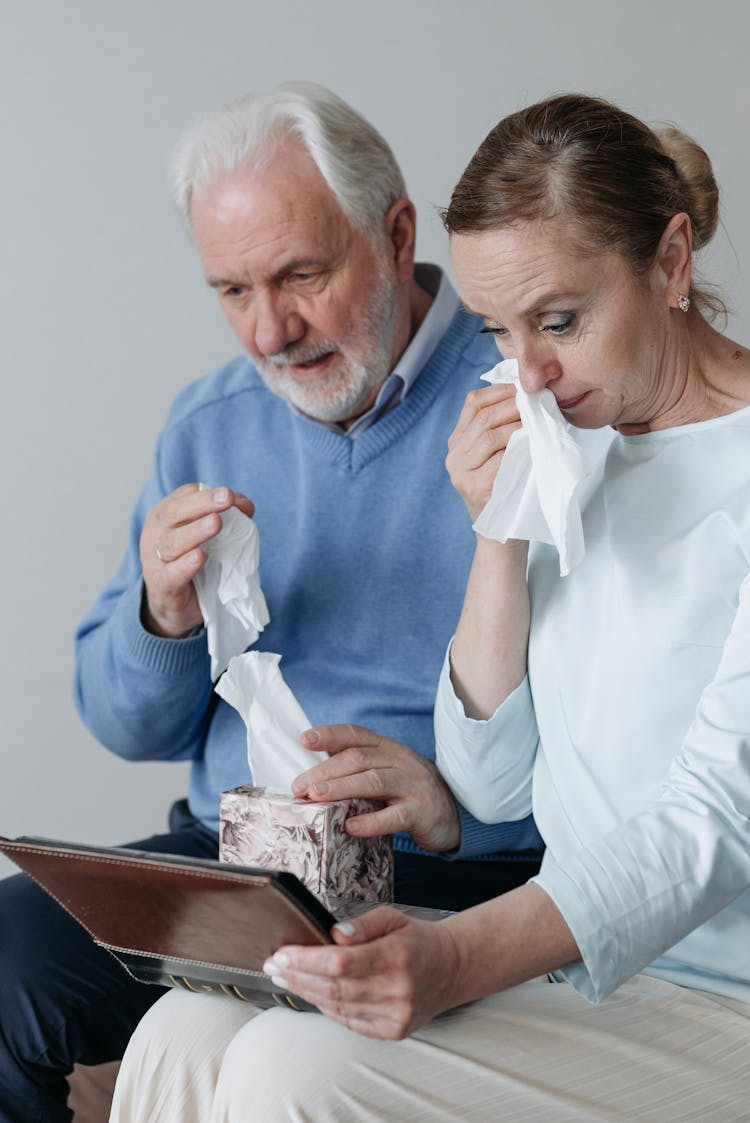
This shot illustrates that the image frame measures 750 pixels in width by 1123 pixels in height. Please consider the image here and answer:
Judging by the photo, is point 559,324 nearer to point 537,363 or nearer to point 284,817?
point 537,363

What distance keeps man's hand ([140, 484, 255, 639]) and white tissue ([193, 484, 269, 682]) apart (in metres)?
0.02

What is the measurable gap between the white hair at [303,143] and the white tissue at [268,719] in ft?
2.10

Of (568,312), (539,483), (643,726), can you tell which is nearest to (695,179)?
(568,312)

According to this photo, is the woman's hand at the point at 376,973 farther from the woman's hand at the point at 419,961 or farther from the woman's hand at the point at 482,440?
the woman's hand at the point at 482,440

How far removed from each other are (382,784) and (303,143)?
2.74 ft

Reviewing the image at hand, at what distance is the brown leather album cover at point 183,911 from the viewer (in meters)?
0.99

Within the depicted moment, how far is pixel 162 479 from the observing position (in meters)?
1.92

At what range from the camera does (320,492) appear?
181 centimetres

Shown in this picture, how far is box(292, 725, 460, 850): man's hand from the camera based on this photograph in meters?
1.33

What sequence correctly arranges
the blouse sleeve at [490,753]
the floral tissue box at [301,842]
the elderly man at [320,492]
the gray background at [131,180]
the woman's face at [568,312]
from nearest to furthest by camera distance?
the woman's face at [568,312] < the floral tissue box at [301,842] < the blouse sleeve at [490,753] < the elderly man at [320,492] < the gray background at [131,180]

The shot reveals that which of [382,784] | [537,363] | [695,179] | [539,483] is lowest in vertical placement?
[382,784]

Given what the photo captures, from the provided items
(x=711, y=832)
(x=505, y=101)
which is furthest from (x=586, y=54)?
(x=711, y=832)

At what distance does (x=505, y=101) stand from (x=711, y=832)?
139cm

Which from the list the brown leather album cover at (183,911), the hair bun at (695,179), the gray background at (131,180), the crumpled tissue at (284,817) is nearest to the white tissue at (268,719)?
the crumpled tissue at (284,817)
